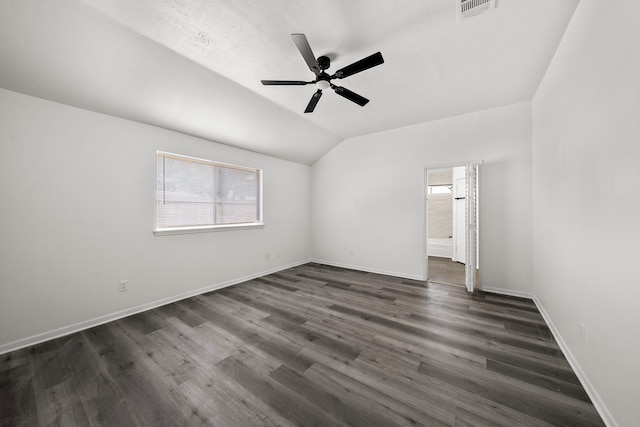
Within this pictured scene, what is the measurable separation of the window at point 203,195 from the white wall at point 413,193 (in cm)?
175

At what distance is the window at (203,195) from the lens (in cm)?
321

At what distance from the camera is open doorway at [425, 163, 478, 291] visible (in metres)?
3.47

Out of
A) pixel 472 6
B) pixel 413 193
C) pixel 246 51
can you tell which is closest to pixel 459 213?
pixel 413 193

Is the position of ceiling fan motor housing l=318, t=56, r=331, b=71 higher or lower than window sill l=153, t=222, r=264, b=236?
higher

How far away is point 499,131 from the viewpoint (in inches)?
134

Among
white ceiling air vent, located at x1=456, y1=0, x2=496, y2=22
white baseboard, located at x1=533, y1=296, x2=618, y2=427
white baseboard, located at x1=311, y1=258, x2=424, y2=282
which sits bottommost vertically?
white baseboard, located at x1=533, y1=296, x2=618, y2=427

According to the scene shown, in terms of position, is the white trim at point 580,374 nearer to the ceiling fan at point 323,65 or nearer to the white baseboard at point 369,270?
the white baseboard at point 369,270

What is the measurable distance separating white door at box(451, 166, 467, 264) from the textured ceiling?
2.44 metres

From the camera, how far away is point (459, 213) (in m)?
5.51

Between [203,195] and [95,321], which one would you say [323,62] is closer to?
[203,195]

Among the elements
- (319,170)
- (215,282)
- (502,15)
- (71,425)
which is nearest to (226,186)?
(215,282)

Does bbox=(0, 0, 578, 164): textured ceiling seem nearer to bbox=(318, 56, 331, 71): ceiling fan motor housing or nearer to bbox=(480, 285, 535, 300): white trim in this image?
bbox=(318, 56, 331, 71): ceiling fan motor housing

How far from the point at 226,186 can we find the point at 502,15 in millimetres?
4044

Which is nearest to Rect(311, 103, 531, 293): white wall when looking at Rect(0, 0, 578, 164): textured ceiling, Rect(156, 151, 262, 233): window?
Rect(0, 0, 578, 164): textured ceiling
